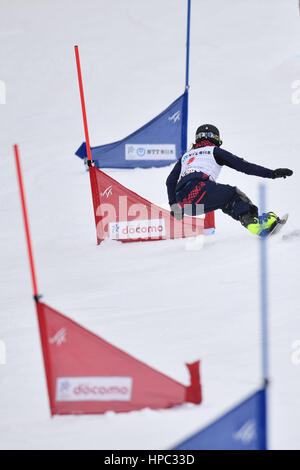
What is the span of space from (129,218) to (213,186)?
2.69 ft

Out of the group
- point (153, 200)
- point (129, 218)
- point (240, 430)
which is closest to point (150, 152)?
→ point (153, 200)

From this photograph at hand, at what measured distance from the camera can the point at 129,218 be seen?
6145 mm

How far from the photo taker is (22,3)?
1747cm

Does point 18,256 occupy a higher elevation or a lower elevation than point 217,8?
lower

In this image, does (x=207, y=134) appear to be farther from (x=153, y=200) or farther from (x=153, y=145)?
(x=153, y=145)

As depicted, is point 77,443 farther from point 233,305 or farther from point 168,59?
point 168,59

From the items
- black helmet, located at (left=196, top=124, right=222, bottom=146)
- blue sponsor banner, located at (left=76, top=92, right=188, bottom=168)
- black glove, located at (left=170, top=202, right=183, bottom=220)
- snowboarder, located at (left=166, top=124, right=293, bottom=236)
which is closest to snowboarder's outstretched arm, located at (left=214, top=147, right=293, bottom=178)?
snowboarder, located at (left=166, top=124, right=293, bottom=236)

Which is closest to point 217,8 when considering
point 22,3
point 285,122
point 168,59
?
point 168,59

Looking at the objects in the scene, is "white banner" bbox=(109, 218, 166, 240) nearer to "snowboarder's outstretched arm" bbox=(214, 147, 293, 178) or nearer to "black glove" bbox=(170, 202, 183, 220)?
"black glove" bbox=(170, 202, 183, 220)

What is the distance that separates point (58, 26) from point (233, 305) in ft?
42.3

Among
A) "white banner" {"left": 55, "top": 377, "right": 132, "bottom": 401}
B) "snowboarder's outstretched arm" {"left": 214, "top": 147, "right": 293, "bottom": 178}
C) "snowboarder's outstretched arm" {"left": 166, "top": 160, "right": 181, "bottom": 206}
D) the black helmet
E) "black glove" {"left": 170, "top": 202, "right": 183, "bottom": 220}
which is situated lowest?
"white banner" {"left": 55, "top": 377, "right": 132, "bottom": 401}

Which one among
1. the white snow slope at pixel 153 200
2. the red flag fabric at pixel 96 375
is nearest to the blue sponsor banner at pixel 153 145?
the white snow slope at pixel 153 200

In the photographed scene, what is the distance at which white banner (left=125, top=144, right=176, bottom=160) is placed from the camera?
8.50 metres

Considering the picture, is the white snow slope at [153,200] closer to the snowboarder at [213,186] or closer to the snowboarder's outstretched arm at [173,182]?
the snowboarder at [213,186]
